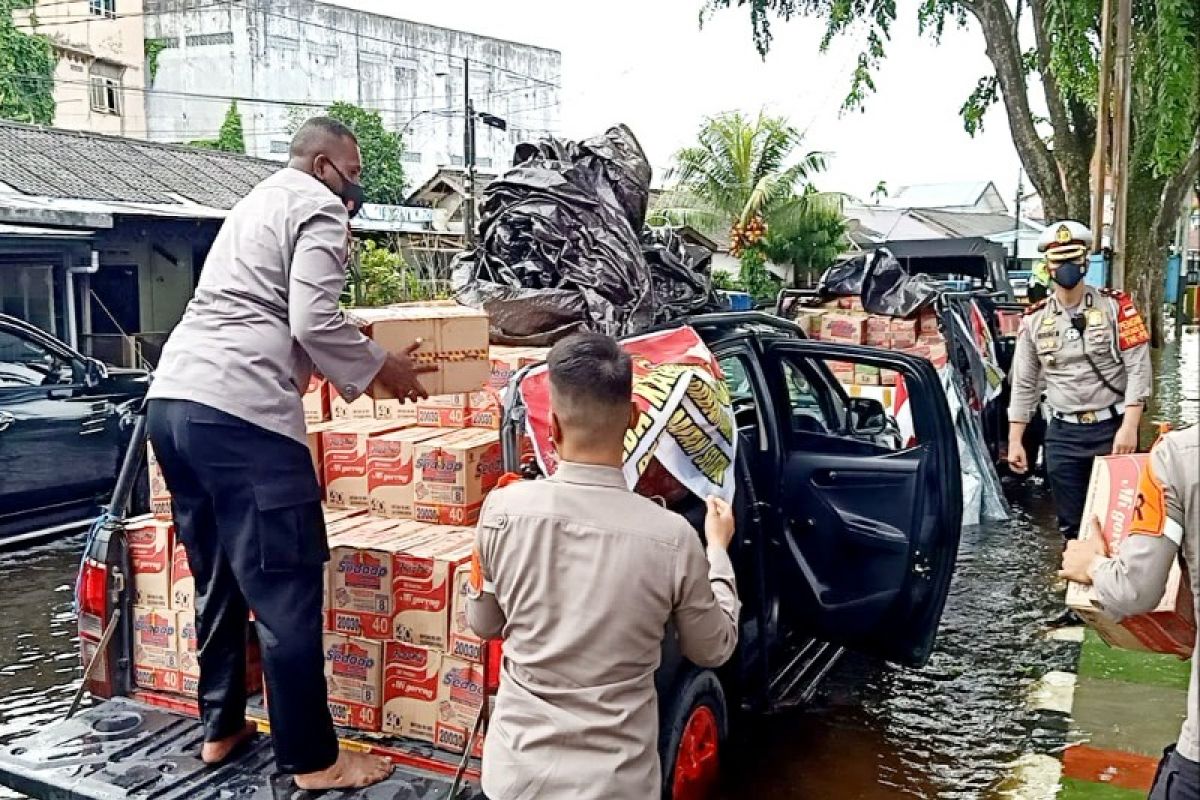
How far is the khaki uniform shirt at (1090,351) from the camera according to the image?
5332mm

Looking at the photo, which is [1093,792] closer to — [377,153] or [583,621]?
[583,621]

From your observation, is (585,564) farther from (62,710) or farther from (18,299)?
(18,299)

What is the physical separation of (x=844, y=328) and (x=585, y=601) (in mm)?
6446

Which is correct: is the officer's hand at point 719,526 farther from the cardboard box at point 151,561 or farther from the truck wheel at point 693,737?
the cardboard box at point 151,561

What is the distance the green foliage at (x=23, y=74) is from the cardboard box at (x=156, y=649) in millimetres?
27812

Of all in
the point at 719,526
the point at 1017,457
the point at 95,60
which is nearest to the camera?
the point at 719,526

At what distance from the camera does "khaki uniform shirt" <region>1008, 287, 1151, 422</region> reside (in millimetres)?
5332

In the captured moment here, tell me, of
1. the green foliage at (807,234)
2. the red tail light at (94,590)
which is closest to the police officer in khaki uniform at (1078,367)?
the red tail light at (94,590)

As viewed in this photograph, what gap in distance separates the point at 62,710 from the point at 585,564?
12.8ft

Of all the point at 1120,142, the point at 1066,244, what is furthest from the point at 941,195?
the point at 1066,244

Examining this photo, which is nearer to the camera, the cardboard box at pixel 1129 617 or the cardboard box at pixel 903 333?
the cardboard box at pixel 1129 617

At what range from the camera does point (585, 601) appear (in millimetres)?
2182

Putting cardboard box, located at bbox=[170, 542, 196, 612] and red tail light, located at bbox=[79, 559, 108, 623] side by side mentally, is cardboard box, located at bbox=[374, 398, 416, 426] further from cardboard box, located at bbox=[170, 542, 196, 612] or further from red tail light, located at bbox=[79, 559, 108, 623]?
red tail light, located at bbox=[79, 559, 108, 623]

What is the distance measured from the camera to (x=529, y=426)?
3229mm
